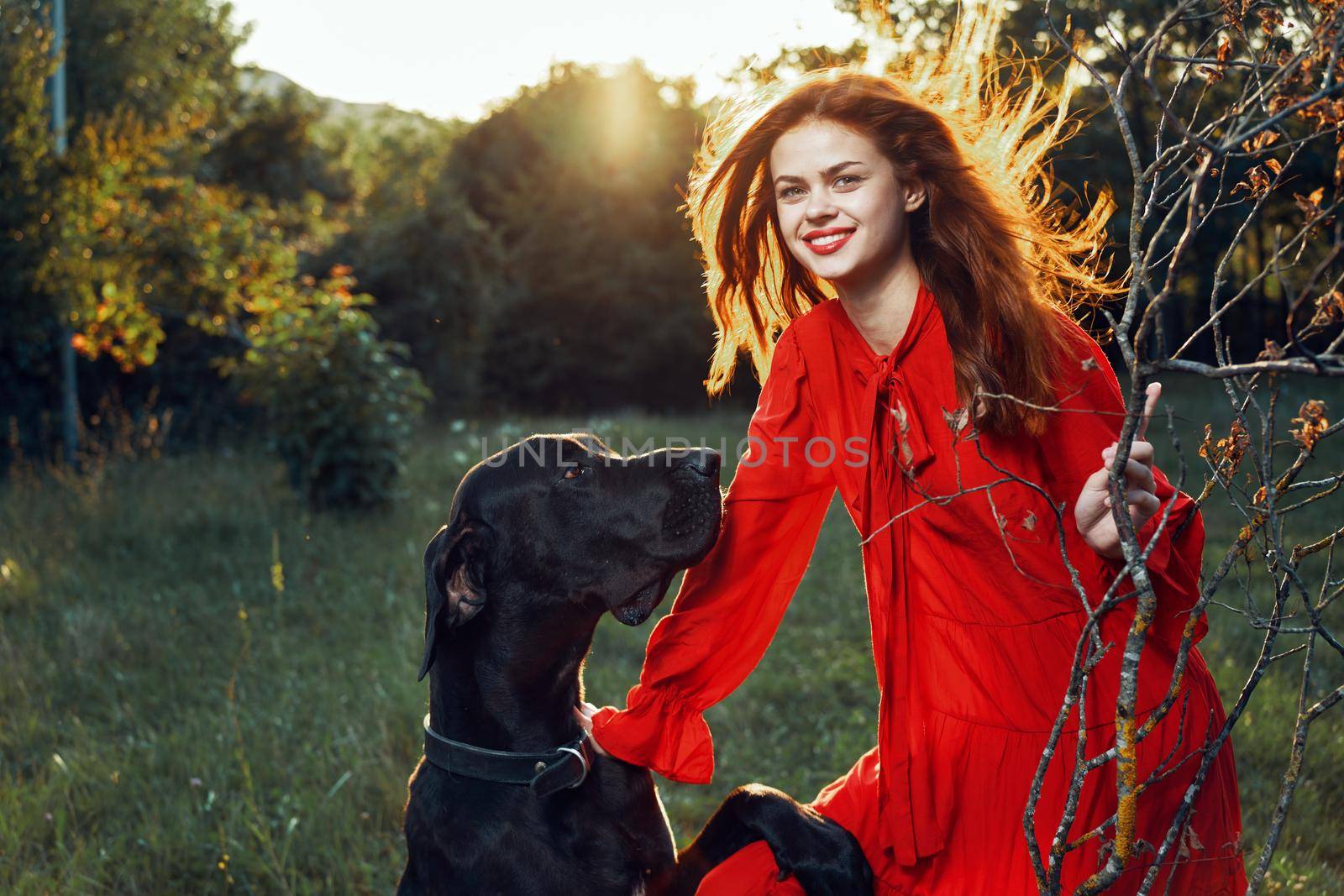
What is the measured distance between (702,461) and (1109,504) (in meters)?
0.96

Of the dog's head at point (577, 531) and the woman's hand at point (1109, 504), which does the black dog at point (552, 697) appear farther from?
the woman's hand at point (1109, 504)

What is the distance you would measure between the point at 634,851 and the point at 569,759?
258 mm

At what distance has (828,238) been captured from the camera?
2.40 m

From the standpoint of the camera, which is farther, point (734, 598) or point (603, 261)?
point (603, 261)

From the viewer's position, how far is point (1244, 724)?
13.1 feet

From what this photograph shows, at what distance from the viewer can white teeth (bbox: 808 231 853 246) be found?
93.8 inches

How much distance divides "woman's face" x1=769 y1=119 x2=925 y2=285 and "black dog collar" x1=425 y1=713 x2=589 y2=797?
4.06 ft

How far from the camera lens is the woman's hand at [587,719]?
2.44 m

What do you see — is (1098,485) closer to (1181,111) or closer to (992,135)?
(992,135)

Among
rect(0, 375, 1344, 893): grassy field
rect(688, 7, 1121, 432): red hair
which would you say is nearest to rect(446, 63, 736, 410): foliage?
rect(0, 375, 1344, 893): grassy field

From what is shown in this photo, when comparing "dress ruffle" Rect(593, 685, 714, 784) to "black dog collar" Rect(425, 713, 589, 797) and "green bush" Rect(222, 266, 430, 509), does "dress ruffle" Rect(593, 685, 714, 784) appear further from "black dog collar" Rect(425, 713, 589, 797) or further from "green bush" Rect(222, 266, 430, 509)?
"green bush" Rect(222, 266, 430, 509)

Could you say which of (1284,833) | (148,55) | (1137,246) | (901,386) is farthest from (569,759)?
(148,55)

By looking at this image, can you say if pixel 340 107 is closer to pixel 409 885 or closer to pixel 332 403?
pixel 332 403

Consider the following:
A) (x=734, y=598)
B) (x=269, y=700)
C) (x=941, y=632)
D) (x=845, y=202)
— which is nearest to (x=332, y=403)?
(x=269, y=700)
